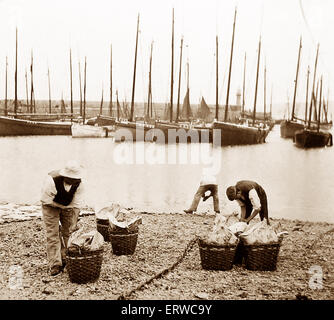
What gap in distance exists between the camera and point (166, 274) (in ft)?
24.3

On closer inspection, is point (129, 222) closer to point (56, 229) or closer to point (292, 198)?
point (56, 229)

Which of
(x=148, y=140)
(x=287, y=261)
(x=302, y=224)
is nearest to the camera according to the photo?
(x=287, y=261)

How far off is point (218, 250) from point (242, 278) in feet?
1.74

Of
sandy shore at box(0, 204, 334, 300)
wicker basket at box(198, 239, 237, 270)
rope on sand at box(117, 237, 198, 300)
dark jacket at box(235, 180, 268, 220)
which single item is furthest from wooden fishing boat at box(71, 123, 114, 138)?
wicker basket at box(198, 239, 237, 270)

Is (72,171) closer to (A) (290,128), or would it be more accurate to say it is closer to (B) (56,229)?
(B) (56,229)

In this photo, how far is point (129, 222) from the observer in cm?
854

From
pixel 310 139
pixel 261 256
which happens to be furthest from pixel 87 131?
pixel 261 256

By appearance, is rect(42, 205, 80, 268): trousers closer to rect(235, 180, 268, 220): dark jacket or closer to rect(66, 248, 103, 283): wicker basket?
rect(66, 248, 103, 283): wicker basket

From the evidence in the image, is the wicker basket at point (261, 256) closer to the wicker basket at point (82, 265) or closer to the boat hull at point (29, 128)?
the wicker basket at point (82, 265)

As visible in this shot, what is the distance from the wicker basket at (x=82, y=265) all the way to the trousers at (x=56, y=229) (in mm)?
393

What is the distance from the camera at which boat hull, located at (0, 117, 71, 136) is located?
4948 cm

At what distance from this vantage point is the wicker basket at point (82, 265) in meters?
6.79

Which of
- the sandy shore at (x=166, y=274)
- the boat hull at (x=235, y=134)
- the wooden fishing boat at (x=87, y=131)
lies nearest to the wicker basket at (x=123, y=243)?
the sandy shore at (x=166, y=274)

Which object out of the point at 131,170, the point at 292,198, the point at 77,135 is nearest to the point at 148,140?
the point at 77,135
